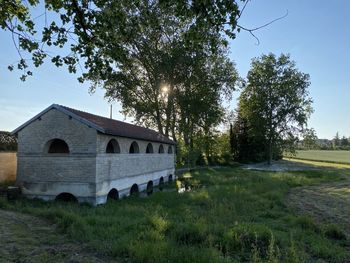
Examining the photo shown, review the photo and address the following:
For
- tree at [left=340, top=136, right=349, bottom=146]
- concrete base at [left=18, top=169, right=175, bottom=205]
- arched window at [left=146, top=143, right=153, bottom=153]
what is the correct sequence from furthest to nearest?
tree at [left=340, top=136, right=349, bottom=146] → arched window at [left=146, top=143, right=153, bottom=153] → concrete base at [left=18, top=169, right=175, bottom=205]

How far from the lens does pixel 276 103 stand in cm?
5234

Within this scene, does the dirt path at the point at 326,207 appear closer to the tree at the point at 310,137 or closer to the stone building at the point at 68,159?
the stone building at the point at 68,159

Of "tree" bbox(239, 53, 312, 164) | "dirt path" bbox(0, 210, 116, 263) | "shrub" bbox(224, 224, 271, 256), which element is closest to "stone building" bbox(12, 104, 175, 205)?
"dirt path" bbox(0, 210, 116, 263)

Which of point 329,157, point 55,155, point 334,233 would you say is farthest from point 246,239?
point 329,157

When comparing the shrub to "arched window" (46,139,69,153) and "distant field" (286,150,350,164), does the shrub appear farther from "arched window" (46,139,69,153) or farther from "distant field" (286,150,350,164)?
"distant field" (286,150,350,164)

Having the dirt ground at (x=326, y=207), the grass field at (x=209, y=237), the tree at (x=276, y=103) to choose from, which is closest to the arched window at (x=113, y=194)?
the grass field at (x=209, y=237)

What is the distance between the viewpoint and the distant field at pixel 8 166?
1848cm

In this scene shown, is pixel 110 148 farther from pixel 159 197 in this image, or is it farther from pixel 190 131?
pixel 190 131

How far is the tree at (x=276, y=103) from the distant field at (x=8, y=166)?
38374mm

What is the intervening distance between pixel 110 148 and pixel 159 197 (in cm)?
407

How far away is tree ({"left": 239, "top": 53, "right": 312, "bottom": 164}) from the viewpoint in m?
51.9

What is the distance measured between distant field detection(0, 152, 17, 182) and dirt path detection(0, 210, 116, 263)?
8.88 meters

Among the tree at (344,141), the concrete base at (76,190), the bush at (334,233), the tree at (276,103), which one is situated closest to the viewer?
the bush at (334,233)

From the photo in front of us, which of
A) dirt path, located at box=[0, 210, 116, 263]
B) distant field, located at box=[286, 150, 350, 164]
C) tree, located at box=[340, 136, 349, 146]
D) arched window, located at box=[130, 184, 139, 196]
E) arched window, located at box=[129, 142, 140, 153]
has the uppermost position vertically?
tree, located at box=[340, 136, 349, 146]
